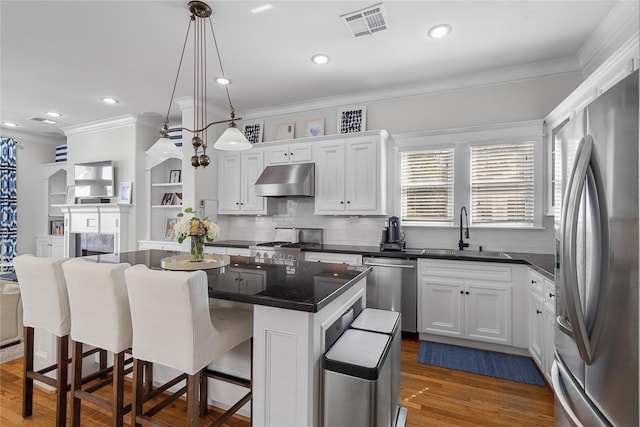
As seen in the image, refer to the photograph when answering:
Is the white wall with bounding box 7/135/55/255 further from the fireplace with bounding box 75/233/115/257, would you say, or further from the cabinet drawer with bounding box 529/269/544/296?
the cabinet drawer with bounding box 529/269/544/296

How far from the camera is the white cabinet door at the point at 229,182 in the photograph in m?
4.69

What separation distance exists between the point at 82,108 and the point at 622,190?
6.22 metres

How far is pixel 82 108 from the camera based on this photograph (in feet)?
15.7

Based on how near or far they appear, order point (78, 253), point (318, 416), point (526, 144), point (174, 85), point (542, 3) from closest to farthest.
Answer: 1. point (318, 416)
2. point (542, 3)
3. point (526, 144)
4. point (174, 85)
5. point (78, 253)

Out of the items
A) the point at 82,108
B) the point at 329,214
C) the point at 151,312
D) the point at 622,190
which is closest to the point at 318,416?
the point at 151,312

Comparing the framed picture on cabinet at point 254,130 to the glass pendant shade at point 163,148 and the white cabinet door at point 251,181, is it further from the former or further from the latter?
the glass pendant shade at point 163,148

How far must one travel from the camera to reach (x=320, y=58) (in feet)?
10.5

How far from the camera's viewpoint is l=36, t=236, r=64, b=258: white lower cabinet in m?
6.04

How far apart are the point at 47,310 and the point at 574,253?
113 inches

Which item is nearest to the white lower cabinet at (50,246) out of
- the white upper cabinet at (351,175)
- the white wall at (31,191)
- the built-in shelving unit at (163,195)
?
the white wall at (31,191)

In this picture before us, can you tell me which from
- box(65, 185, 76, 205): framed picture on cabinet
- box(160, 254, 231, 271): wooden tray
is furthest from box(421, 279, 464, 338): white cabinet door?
box(65, 185, 76, 205): framed picture on cabinet

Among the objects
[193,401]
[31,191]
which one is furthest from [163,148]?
[31,191]

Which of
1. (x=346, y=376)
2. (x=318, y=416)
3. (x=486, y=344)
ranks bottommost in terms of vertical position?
(x=486, y=344)

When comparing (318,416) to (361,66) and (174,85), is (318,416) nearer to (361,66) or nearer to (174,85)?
(361,66)
